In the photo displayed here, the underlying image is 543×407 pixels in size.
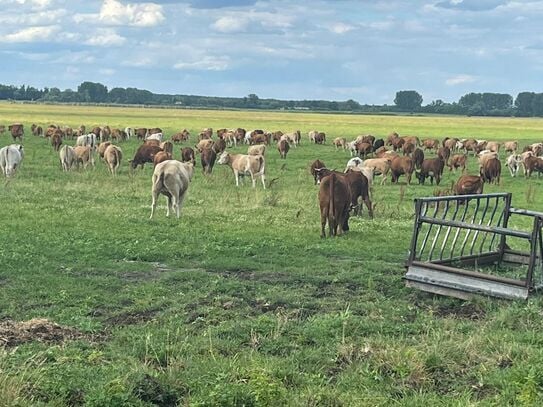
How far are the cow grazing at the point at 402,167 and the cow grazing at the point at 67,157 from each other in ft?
43.9

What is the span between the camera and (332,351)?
7.18 meters

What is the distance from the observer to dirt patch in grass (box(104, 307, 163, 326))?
8.34 m

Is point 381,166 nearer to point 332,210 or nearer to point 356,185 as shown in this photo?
point 356,185

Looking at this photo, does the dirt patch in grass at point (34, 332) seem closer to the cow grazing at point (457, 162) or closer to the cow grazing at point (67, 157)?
the cow grazing at point (67, 157)

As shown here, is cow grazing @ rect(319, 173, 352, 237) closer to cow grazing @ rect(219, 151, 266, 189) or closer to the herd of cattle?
the herd of cattle

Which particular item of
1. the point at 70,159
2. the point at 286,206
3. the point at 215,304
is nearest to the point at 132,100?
the point at 70,159

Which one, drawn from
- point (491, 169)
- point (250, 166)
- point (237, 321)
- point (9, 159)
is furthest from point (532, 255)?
point (491, 169)

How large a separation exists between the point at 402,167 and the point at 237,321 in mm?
23162

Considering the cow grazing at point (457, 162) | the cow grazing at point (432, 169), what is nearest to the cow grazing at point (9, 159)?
the cow grazing at point (432, 169)

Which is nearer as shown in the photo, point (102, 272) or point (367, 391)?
point (367, 391)

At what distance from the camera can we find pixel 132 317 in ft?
28.0

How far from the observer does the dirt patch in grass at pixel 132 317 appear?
8.34 meters

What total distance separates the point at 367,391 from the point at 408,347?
1.16 meters

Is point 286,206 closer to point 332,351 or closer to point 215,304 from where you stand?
point 215,304
